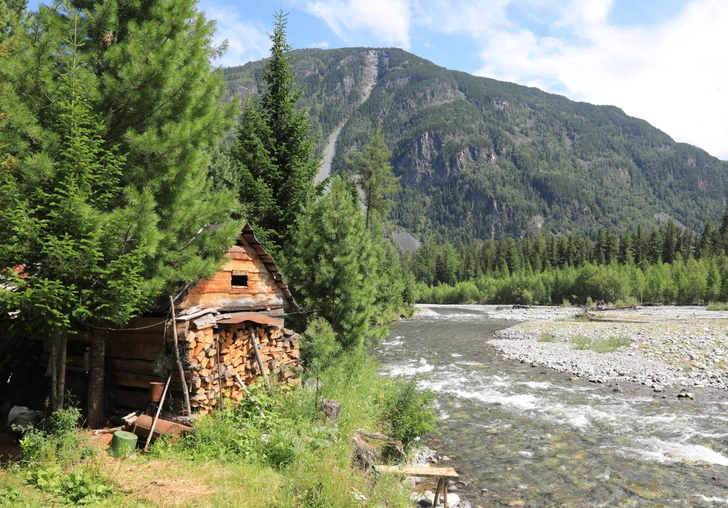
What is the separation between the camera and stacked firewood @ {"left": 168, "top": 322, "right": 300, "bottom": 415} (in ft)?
28.7

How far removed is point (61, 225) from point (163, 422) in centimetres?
402

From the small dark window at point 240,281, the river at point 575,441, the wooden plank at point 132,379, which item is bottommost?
the river at point 575,441

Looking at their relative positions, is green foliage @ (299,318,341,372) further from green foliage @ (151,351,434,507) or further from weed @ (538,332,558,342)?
weed @ (538,332,558,342)

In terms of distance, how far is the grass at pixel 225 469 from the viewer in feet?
18.9

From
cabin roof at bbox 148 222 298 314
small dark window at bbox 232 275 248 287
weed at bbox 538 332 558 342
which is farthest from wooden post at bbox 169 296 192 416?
weed at bbox 538 332 558 342

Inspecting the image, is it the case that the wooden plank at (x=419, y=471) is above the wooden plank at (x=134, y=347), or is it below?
below

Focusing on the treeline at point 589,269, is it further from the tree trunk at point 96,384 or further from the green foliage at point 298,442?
the tree trunk at point 96,384

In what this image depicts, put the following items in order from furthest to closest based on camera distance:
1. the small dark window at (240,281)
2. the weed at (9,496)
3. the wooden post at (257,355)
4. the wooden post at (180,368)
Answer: the small dark window at (240,281) < the wooden post at (257,355) < the wooden post at (180,368) < the weed at (9,496)

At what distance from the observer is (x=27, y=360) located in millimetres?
10203

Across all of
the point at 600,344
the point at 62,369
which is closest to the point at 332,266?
the point at 62,369

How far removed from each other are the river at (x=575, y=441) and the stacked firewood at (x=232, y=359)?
4.87 meters

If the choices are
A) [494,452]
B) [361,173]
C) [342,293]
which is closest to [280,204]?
[342,293]

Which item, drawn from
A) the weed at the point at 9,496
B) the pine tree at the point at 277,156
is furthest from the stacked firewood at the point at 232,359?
the pine tree at the point at 277,156

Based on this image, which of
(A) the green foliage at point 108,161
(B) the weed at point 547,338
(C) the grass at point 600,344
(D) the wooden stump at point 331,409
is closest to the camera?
(A) the green foliage at point 108,161
